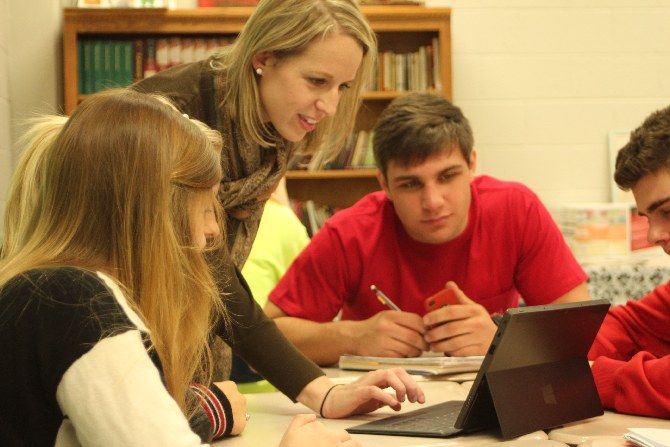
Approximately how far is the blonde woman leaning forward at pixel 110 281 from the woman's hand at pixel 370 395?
0.92 ft

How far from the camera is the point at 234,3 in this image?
4.04 meters

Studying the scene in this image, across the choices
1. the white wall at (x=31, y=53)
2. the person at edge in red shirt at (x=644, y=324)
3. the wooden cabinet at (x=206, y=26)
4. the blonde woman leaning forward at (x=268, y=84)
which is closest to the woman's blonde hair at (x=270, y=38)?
the blonde woman leaning forward at (x=268, y=84)

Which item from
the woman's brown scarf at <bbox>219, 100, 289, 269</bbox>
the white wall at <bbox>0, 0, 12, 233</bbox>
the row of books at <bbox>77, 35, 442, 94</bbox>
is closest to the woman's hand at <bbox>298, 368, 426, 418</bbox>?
the woman's brown scarf at <bbox>219, 100, 289, 269</bbox>

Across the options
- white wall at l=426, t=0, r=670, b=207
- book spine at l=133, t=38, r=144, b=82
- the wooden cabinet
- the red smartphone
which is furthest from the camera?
white wall at l=426, t=0, r=670, b=207

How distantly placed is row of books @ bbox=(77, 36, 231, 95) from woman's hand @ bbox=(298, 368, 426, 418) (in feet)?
9.30

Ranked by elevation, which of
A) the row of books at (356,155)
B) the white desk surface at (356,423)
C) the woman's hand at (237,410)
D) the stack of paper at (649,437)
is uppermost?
the row of books at (356,155)

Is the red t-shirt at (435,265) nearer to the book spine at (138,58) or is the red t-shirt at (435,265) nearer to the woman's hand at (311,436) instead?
the woman's hand at (311,436)

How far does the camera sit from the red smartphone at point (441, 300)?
1.98 metres

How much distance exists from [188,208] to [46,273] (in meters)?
0.25

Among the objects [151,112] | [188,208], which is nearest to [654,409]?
[188,208]

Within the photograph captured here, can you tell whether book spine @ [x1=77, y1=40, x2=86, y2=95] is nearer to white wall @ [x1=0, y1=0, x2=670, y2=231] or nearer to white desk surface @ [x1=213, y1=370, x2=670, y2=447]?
white wall @ [x1=0, y1=0, x2=670, y2=231]

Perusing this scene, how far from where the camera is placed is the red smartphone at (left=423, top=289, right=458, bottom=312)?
198 cm

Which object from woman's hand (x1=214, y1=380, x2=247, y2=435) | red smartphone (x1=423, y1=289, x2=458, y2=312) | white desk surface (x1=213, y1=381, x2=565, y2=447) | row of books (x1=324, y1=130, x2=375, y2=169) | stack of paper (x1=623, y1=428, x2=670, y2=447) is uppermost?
row of books (x1=324, y1=130, x2=375, y2=169)

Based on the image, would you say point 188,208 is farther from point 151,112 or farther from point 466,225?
point 466,225
